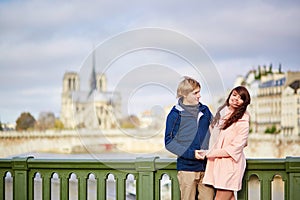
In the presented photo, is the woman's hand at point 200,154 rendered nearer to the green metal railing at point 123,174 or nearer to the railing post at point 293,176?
the green metal railing at point 123,174

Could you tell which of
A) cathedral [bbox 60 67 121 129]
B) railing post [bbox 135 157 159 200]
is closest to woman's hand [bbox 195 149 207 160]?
railing post [bbox 135 157 159 200]

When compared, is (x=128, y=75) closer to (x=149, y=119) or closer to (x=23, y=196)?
(x=149, y=119)

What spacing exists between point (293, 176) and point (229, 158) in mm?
655

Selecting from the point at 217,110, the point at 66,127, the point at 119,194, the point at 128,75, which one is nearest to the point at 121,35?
the point at 128,75

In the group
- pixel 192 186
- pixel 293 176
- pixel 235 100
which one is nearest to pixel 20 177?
pixel 192 186

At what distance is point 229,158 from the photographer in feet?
14.0

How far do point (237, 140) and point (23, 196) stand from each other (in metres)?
2.08

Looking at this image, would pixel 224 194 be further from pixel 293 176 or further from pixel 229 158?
pixel 293 176

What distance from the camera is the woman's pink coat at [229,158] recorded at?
419 centimetres

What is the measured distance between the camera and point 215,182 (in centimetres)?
424

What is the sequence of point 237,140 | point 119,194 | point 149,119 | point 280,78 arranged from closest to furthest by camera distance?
point 237,140 < point 149,119 < point 119,194 < point 280,78

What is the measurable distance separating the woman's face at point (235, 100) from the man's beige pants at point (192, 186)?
0.56 meters

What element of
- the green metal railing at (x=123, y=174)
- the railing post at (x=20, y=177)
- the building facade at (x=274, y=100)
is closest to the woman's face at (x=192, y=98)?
the green metal railing at (x=123, y=174)

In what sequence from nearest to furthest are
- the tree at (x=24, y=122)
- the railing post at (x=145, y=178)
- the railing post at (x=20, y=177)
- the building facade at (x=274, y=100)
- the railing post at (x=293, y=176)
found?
the railing post at (x=293, y=176), the railing post at (x=145, y=178), the railing post at (x=20, y=177), the building facade at (x=274, y=100), the tree at (x=24, y=122)
